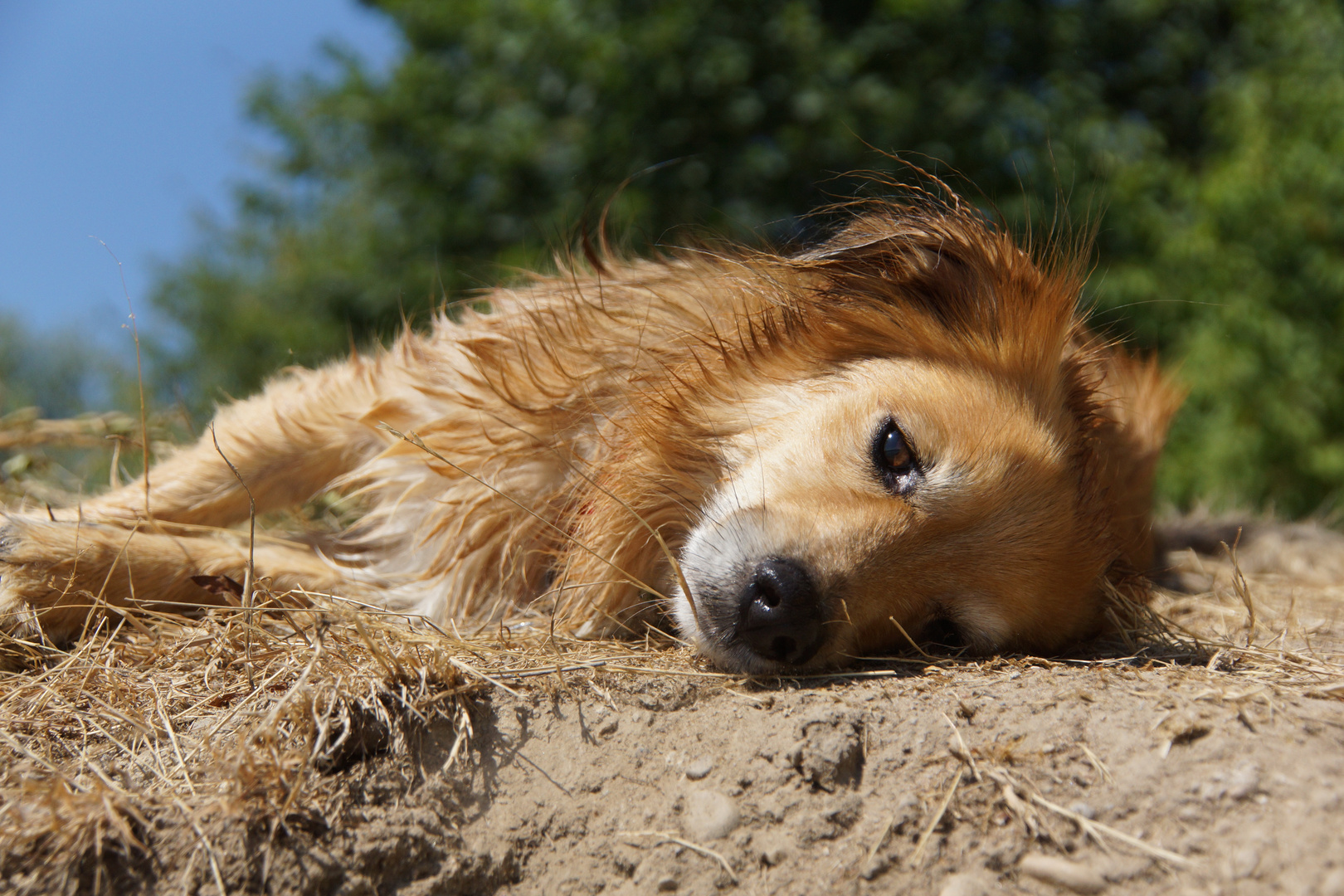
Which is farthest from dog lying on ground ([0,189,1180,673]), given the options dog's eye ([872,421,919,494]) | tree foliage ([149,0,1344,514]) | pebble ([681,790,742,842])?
tree foliage ([149,0,1344,514])

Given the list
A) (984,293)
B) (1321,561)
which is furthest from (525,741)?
(1321,561)

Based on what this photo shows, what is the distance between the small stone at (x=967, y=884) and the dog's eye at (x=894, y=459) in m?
0.95

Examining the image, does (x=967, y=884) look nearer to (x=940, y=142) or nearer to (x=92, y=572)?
(x=92, y=572)

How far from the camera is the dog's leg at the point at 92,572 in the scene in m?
2.25

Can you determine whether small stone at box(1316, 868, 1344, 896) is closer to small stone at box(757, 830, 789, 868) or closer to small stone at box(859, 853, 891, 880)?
small stone at box(859, 853, 891, 880)

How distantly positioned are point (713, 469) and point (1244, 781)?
141 centimetres

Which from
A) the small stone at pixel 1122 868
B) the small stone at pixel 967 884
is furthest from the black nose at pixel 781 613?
the small stone at pixel 1122 868

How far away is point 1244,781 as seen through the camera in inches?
61.7

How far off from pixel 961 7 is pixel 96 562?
6.41 meters

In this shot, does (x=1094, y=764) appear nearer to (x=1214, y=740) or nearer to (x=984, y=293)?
(x=1214, y=740)

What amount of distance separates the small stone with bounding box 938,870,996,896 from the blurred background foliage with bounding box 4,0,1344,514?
392 centimetres

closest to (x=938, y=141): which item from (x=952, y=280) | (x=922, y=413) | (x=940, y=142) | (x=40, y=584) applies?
(x=940, y=142)

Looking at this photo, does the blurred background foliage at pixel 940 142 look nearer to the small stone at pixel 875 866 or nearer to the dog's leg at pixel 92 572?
the dog's leg at pixel 92 572

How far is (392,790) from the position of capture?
1673 mm
